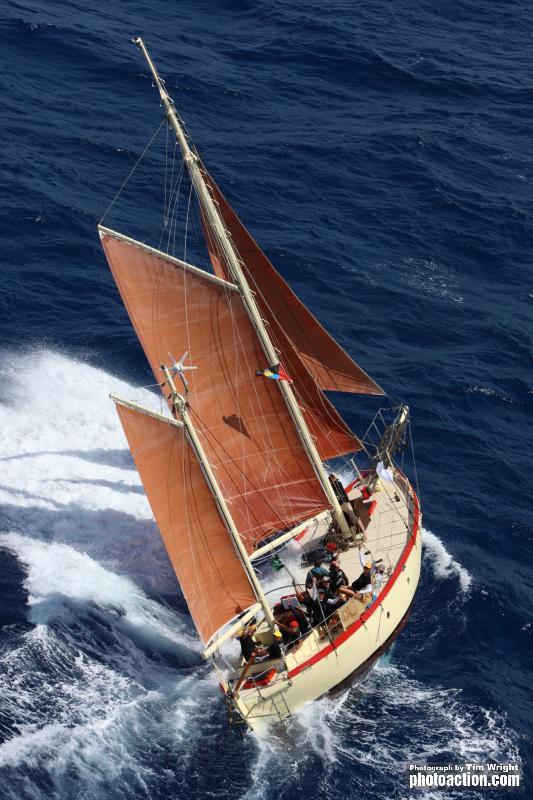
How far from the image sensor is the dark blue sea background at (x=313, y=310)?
38750 mm

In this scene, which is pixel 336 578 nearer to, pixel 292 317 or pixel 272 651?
pixel 272 651

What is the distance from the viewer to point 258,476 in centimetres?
4512

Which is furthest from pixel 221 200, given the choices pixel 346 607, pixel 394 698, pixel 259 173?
pixel 259 173

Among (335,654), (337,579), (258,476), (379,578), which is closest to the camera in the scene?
(335,654)

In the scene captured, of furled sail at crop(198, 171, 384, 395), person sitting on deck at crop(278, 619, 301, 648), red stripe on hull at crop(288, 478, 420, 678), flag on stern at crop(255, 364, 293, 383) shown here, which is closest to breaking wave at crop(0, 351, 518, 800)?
red stripe on hull at crop(288, 478, 420, 678)

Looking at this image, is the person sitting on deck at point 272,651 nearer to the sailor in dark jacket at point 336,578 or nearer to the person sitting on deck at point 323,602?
the person sitting on deck at point 323,602

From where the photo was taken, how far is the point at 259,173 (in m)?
71.2

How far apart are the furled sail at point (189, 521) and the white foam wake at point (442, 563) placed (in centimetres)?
1218

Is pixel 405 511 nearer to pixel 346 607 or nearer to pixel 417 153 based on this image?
pixel 346 607

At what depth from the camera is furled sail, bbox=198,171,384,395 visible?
44625 mm

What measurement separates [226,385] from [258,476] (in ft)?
14.2

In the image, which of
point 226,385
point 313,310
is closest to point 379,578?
point 226,385

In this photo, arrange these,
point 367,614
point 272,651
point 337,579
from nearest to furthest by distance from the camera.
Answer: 1. point 272,651
2. point 367,614
3. point 337,579

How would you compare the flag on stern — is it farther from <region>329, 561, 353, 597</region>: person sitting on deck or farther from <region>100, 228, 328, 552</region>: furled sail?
<region>329, 561, 353, 597</region>: person sitting on deck
